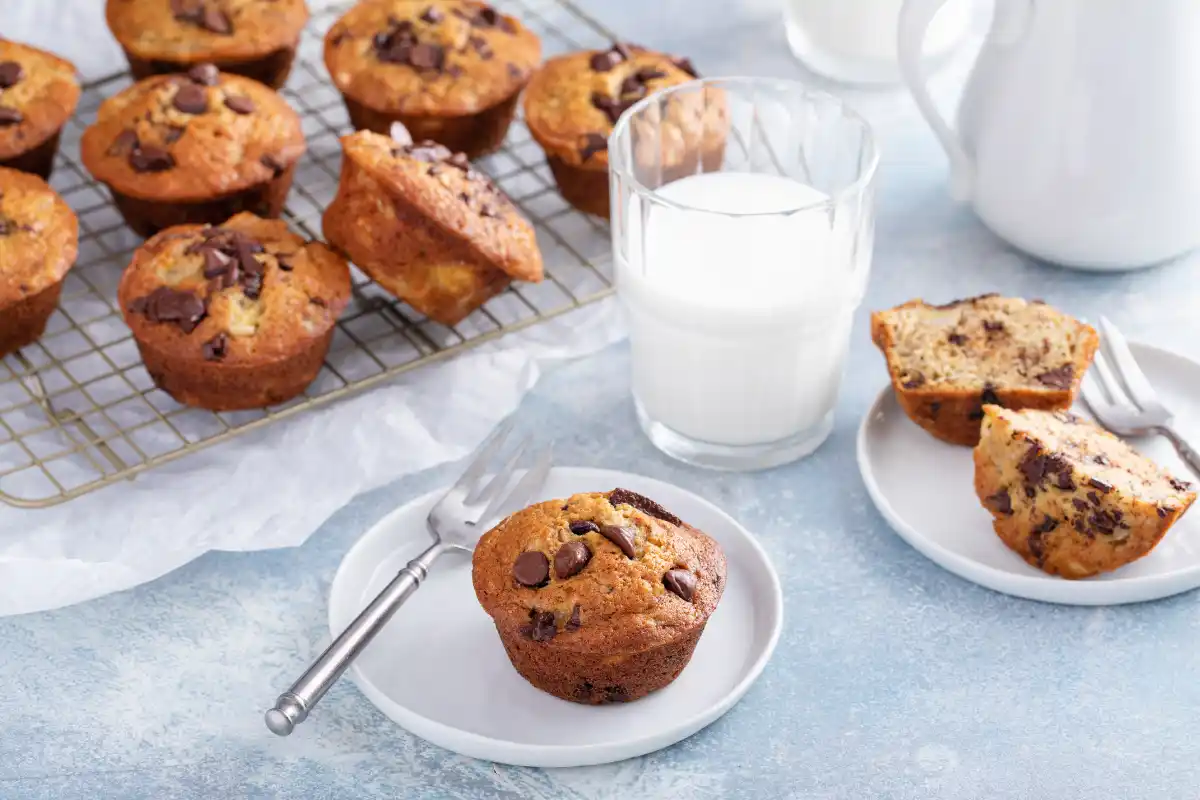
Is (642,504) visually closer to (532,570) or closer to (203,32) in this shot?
(532,570)

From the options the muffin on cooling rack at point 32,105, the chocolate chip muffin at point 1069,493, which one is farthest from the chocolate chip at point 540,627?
the muffin on cooling rack at point 32,105

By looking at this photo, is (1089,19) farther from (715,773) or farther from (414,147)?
(715,773)

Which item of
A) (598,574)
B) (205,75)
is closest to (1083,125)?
(598,574)

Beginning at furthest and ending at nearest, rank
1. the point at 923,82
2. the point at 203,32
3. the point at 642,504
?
the point at 203,32
the point at 923,82
the point at 642,504

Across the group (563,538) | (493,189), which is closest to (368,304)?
(493,189)

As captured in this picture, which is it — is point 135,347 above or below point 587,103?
below

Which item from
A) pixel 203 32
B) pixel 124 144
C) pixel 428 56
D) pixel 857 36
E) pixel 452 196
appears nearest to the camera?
pixel 452 196

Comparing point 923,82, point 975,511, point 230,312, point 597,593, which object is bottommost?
point 975,511
